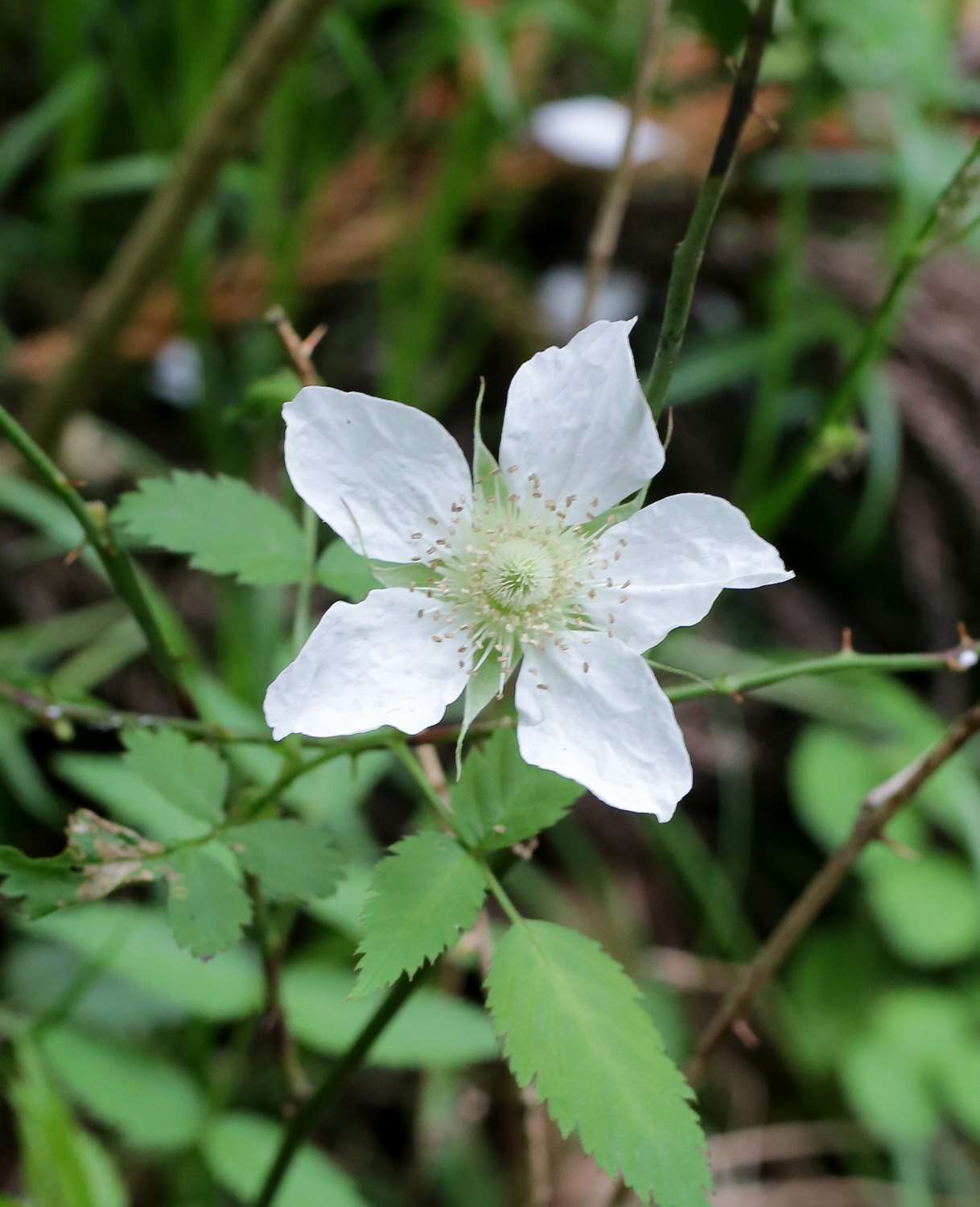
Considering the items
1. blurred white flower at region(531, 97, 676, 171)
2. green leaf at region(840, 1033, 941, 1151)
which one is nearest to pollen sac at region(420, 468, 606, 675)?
green leaf at region(840, 1033, 941, 1151)

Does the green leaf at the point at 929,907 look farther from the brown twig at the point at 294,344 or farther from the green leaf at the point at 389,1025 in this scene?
the brown twig at the point at 294,344

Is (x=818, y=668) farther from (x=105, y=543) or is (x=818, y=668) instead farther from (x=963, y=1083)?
(x=963, y=1083)

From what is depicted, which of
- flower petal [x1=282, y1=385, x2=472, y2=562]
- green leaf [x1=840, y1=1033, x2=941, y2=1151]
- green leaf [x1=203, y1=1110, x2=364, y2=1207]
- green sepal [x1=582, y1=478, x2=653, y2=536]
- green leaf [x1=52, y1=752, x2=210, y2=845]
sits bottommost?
green leaf [x1=840, y1=1033, x2=941, y2=1151]

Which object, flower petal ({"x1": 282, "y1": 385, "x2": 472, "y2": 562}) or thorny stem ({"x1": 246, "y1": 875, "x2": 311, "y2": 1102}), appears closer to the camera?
flower petal ({"x1": 282, "y1": 385, "x2": 472, "y2": 562})

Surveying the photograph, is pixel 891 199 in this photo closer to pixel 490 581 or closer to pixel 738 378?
pixel 738 378

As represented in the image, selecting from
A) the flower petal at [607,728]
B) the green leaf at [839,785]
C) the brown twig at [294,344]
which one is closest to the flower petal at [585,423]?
the flower petal at [607,728]

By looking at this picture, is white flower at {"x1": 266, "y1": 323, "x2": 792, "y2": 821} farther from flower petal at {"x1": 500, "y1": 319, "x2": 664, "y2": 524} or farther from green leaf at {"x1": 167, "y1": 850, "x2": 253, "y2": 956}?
green leaf at {"x1": 167, "y1": 850, "x2": 253, "y2": 956}

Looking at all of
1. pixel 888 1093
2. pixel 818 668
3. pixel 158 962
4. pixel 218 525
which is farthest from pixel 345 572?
pixel 888 1093

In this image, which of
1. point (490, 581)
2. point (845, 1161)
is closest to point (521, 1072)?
point (490, 581)
